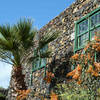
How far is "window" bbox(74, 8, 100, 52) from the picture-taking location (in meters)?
6.83

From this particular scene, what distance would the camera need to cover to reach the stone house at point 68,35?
7078 millimetres

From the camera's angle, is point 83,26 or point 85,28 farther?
point 83,26

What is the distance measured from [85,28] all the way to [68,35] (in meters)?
0.89

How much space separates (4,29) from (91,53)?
3479mm

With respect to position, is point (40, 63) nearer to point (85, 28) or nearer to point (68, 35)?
point (68, 35)

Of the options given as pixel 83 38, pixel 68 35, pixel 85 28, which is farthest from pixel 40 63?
pixel 85 28

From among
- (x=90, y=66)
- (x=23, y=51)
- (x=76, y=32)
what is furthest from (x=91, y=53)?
(x=23, y=51)

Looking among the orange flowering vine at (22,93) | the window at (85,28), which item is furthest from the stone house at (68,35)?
the orange flowering vine at (22,93)

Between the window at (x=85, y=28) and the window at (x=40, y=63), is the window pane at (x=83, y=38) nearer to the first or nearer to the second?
the window at (x=85, y=28)

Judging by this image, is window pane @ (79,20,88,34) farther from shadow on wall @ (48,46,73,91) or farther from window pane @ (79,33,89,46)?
shadow on wall @ (48,46,73,91)

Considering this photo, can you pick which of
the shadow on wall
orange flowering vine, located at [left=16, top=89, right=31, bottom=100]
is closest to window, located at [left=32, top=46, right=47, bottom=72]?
the shadow on wall

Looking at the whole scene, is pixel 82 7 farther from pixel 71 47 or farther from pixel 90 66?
pixel 90 66

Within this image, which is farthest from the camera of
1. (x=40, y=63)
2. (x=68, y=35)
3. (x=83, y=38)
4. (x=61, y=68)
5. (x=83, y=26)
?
(x=40, y=63)

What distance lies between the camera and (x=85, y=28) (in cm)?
725
